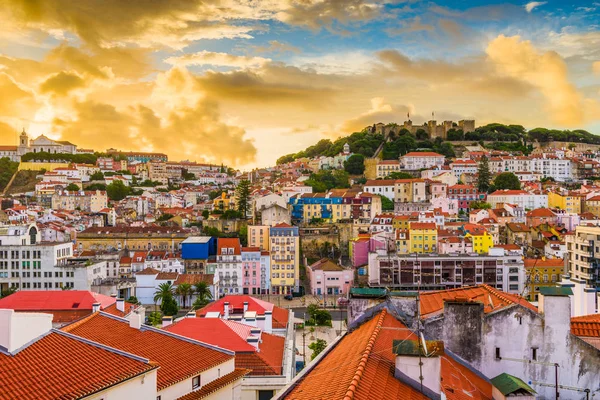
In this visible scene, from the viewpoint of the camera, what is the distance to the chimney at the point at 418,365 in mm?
6520

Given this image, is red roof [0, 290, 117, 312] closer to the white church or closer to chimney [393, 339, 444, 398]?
chimney [393, 339, 444, 398]

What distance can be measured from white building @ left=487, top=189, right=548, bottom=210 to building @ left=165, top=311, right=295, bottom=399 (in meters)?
59.4

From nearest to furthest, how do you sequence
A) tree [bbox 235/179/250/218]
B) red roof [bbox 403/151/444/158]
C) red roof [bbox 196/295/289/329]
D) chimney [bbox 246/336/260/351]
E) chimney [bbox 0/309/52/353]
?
1. chimney [bbox 0/309/52/353]
2. chimney [bbox 246/336/260/351]
3. red roof [bbox 196/295/289/329]
4. tree [bbox 235/179/250/218]
5. red roof [bbox 403/151/444/158]

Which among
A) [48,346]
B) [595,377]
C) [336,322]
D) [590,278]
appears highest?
[48,346]

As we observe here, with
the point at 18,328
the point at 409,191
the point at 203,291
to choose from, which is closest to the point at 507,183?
the point at 409,191

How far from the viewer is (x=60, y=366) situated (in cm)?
700

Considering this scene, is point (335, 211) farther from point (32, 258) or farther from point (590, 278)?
point (32, 258)

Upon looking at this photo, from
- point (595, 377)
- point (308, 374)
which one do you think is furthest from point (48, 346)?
point (595, 377)

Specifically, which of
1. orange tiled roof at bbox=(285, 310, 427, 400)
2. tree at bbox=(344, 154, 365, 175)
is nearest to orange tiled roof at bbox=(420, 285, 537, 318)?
orange tiled roof at bbox=(285, 310, 427, 400)

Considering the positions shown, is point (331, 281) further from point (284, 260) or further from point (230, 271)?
point (230, 271)

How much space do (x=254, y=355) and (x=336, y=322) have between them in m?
24.9

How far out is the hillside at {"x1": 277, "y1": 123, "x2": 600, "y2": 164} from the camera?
9631cm

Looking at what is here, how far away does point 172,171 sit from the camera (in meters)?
117

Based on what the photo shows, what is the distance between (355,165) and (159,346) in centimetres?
7804
